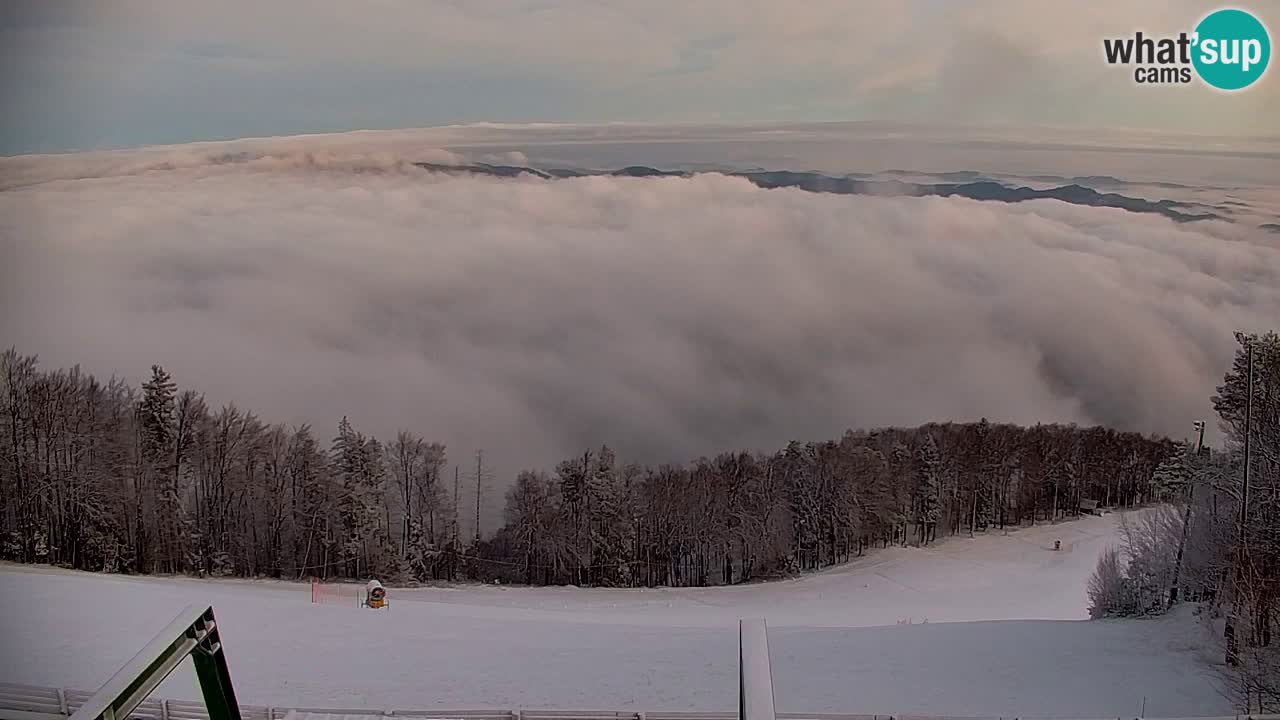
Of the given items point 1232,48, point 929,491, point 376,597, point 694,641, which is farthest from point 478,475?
point 1232,48

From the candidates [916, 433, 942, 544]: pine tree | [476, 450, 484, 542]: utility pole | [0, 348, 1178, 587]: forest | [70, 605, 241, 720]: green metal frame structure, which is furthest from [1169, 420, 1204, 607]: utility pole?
[70, 605, 241, 720]: green metal frame structure

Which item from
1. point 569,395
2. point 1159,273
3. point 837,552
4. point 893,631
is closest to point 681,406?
point 569,395

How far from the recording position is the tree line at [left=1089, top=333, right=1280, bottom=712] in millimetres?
6254

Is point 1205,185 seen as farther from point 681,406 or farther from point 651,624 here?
point 651,624

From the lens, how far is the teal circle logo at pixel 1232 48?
731 centimetres

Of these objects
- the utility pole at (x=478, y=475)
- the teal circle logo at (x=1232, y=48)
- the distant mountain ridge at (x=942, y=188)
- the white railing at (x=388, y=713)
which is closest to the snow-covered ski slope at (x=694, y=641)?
the white railing at (x=388, y=713)

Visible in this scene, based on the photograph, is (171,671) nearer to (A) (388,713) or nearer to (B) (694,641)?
(A) (388,713)

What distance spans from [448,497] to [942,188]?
4.14 meters

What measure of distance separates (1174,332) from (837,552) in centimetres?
272

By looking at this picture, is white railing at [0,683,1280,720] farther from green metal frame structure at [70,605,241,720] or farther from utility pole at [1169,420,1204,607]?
green metal frame structure at [70,605,241,720]

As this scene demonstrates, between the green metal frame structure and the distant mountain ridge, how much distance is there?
6750 mm

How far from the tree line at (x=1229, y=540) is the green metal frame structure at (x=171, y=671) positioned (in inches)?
223

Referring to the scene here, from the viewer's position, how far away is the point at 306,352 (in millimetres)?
8422

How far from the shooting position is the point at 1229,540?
677cm
